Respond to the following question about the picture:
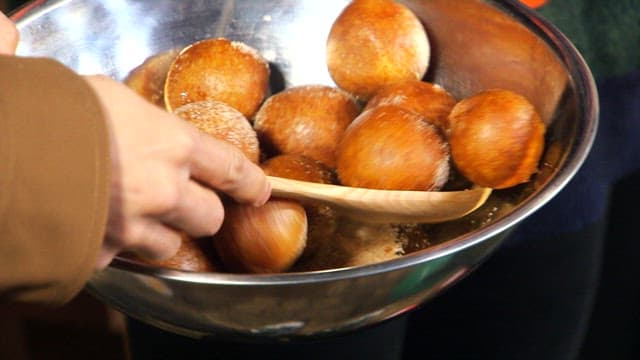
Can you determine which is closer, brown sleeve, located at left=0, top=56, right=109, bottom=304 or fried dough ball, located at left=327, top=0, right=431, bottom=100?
brown sleeve, located at left=0, top=56, right=109, bottom=304

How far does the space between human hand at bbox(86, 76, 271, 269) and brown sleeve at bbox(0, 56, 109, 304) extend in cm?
2

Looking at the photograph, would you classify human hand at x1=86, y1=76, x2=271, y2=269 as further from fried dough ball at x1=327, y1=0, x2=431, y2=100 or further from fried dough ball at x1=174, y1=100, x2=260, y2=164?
fried dough ball at x1=327, y1=0, x2=431, y2=100

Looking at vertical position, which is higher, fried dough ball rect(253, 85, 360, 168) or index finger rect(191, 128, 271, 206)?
index finger rect(191, 128, 271, 206)

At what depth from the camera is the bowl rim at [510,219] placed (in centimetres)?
42

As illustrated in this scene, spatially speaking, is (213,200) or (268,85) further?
(268,85)

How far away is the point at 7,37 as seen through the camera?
1.80 feet

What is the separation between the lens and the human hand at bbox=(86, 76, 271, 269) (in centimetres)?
38

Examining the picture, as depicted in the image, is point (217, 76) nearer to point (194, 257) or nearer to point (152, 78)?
point (152, 78)

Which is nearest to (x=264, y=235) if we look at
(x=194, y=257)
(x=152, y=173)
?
(x=194, y=257)

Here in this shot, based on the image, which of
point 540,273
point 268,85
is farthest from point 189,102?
point 540,273

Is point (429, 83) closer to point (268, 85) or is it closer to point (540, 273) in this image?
point (268, 85)

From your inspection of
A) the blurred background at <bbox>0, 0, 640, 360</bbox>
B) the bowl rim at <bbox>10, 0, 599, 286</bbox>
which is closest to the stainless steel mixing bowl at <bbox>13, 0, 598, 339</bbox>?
the bowl rim at <bbox>10, 0, 599, 286</bbox>

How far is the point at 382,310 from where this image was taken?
1.62 ft

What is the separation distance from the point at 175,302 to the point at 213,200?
7 centimetres
